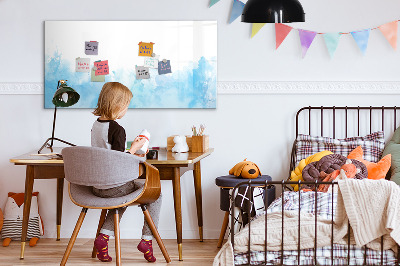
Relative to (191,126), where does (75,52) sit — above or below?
above

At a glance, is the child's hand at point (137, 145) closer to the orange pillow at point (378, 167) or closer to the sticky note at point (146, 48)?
the sticky note at point (146, 48)

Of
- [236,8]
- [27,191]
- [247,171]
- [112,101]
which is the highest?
[236,8]

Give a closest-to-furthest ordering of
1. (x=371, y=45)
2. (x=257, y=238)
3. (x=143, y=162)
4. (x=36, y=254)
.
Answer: (x=257, y=238)
(x=143, y=162)
(x=36, y=254)
(x=371, y=45)

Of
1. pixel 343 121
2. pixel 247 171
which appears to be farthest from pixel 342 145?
pixel 247 171

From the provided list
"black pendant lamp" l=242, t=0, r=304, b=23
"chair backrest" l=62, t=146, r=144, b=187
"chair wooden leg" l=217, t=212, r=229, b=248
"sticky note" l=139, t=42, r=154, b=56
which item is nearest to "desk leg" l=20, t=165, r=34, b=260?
"chair backrest" l=62, t=146, r=144, b=187

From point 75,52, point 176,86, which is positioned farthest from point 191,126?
point 75,52

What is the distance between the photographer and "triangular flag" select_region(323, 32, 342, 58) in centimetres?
429

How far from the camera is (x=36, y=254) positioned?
393 centimetres

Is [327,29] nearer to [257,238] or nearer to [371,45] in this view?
[371,45]

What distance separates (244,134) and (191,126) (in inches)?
15.2

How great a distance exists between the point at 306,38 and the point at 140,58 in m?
1.18

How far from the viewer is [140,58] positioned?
172 inches

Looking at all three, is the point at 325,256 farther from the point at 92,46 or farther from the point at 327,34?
the point at 92,46

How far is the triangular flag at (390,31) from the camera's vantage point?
A: 4.27 m
